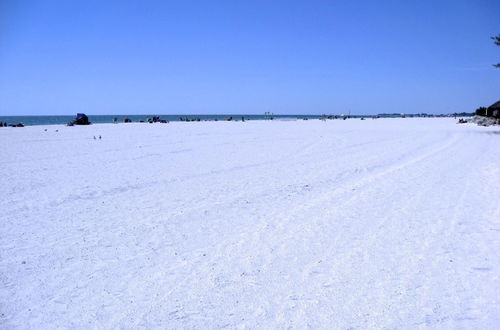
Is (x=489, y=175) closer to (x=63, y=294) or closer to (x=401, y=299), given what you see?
(x=401, y=299)

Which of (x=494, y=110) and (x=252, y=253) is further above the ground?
(x=494, y=110)

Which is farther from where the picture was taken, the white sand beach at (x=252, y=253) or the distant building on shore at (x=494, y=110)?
the distant building on shore at (x=494, y=110)

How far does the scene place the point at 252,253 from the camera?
5305 millimetres

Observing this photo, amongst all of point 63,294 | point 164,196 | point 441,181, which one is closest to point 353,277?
point 63,294

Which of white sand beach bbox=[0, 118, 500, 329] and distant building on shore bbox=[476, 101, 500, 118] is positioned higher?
distant building on shore bbox=[476, 101, 500, 118]

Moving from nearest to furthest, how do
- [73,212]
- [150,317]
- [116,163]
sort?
[150,317] < [73,212] < [116,163]

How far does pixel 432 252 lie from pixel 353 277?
1.56m

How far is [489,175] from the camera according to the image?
1095cm

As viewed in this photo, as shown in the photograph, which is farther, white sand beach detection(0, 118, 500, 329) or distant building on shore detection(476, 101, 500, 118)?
distant building on shore detection(476, 101, 500, 118)

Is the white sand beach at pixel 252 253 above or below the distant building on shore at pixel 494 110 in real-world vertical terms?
below

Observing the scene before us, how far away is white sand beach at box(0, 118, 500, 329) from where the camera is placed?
3793mm

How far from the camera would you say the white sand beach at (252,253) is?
12.4 ft

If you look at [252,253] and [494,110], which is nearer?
[252,253]

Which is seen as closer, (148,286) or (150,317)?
(150,317)
